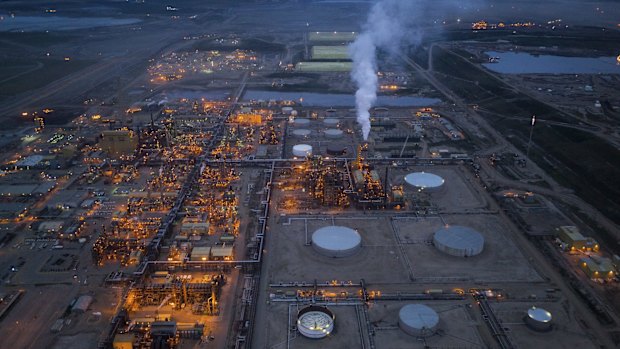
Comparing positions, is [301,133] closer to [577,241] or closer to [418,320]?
[577,241]

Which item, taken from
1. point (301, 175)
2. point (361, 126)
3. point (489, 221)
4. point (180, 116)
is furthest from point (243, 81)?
point (489, 221)

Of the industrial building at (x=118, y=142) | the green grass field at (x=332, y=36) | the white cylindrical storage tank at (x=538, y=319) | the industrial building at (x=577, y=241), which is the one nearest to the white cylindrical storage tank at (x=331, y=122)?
the industrial building at (x=118, y=142)

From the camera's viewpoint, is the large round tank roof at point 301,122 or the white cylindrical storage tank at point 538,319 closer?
the white cylindrical storage tank at point 538,319

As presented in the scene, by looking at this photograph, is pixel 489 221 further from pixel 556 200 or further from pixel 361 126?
pixel 361 126

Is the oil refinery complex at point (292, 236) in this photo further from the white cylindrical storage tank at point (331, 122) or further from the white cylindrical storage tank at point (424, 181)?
the white cylindrical storage tank at point (331, 122)

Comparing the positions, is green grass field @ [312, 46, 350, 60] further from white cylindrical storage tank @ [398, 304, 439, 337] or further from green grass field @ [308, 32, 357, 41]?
white cylindrical storage tank @ [398, 304, 439, 337]

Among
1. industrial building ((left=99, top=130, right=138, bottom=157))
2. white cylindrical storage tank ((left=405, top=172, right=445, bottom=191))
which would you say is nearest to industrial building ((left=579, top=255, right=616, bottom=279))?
white cylindrical storage tank ((left=405, top=172, right=445, bottom=191))

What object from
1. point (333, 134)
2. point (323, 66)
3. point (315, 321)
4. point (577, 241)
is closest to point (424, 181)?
point (577, 241)
